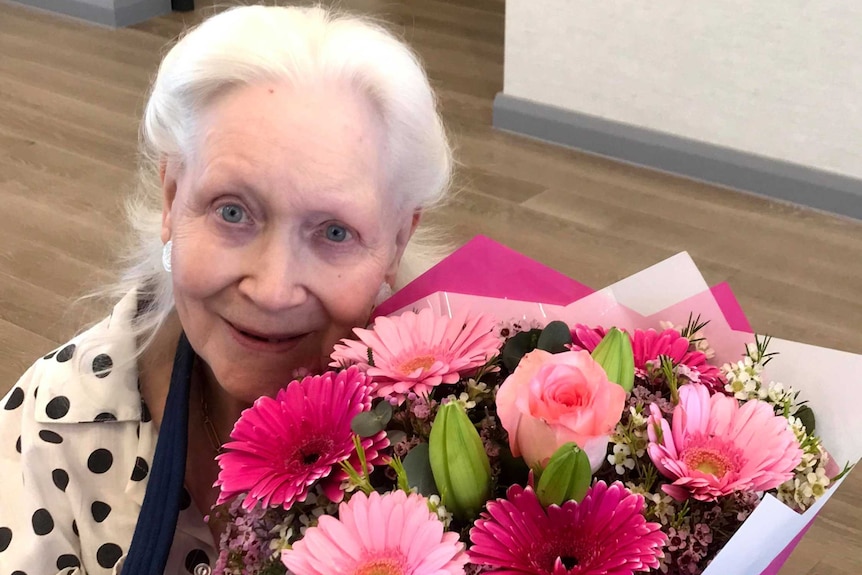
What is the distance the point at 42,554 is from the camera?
1.12 meters

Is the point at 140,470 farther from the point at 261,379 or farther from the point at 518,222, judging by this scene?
the point at 518,222

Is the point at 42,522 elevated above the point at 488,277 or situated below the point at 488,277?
below

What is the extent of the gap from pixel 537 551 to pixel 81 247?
299 cm

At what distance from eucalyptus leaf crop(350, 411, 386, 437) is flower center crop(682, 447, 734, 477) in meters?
0.21

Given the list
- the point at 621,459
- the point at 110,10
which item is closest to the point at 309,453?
the point at 621,459

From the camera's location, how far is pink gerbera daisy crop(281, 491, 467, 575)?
1.96ft

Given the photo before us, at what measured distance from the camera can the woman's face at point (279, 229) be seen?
2.92 feet

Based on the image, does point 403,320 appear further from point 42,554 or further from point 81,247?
point 81,247

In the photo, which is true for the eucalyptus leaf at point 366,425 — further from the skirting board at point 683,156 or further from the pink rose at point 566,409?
the skirting board at point 683,156

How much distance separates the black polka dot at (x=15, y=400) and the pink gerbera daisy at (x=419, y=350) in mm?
601

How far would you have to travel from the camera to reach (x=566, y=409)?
2.10 ft

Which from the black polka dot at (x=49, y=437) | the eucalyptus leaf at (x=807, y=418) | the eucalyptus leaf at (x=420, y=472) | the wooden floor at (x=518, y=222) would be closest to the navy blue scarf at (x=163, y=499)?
the black polka dot at (x=49, y=437)

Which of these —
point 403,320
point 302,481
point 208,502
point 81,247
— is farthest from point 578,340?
point 81,247

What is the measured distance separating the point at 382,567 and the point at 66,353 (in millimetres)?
760
